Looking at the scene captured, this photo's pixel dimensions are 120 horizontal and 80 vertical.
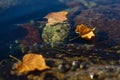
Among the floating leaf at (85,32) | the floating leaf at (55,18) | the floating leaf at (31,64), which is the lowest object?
the floating leaf at (31,64)

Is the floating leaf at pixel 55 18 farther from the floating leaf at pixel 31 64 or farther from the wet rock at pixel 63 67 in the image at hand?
the wet rock at pixel 63 67

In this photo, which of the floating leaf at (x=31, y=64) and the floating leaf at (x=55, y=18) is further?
the floating leaf at (x=55, y=18)

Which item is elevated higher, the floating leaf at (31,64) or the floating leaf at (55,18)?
the floating leaf at (55,18)

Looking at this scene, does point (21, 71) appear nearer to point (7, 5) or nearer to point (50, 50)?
point (50, 50)

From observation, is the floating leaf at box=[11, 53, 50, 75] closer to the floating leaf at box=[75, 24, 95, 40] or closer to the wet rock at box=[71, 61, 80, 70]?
the wet rock at box=[71, 61, 80, 70]

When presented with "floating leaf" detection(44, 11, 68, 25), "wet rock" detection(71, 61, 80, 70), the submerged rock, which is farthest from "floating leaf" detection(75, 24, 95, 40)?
"wet rock" detection(71, 61, 80, 70)

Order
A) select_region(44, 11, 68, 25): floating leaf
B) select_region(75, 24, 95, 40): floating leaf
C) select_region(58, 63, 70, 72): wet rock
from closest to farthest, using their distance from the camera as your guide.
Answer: select_region(58, 63, 70, 72): wet rock, select_region(75, 24, 95, 40): floating leaf, select_region(44, 11, 68, 25): floating leaf

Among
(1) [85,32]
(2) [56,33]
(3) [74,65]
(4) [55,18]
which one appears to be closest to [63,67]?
(3) [74,65]

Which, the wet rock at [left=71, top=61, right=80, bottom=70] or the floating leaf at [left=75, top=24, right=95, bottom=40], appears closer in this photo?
the wet rock at [left=71, top=61, right=80, bottom=70]

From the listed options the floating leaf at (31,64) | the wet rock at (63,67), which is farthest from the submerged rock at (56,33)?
the wet rock at (63,67)
